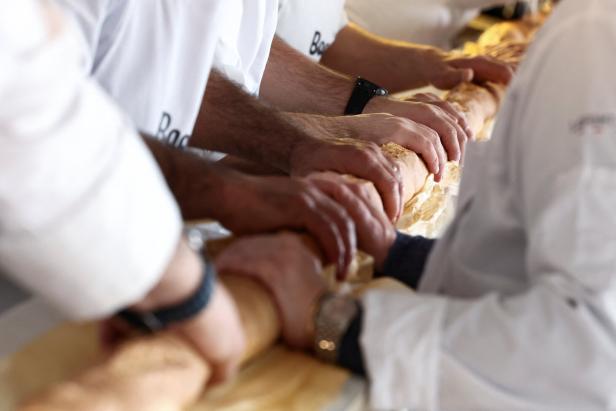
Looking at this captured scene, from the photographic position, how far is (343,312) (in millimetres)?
713

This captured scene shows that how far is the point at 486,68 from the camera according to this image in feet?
5.32

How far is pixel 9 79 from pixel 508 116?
40cm

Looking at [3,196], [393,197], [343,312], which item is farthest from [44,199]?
[393,197]

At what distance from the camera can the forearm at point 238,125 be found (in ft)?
3.78

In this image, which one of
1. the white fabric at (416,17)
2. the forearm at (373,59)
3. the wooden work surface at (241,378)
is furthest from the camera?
the white fabric at (416,17)

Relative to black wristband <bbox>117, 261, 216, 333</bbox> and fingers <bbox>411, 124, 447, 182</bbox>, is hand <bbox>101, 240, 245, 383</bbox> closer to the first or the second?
black wristband <bbox>117, 261, 216, 333</bbox>

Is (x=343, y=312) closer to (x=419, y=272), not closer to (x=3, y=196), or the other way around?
(x=419, y=272)

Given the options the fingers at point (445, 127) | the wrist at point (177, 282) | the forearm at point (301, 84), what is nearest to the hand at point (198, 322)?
the wrist at point (177, 282)

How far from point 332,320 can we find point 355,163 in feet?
1.06

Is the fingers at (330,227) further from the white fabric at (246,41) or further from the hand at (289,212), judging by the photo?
the white fabric at (246,41)

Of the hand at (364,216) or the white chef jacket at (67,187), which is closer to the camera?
the white chef jacket at (67,187)

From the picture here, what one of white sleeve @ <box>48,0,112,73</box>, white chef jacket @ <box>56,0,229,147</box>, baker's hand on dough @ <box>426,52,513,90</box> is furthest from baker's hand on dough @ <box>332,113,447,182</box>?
baker's hand on dough @ <box>426,52,513,90</box>

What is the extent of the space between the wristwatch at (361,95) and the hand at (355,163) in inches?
11.8

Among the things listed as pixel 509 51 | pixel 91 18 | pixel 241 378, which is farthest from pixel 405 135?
pixel 509 51
